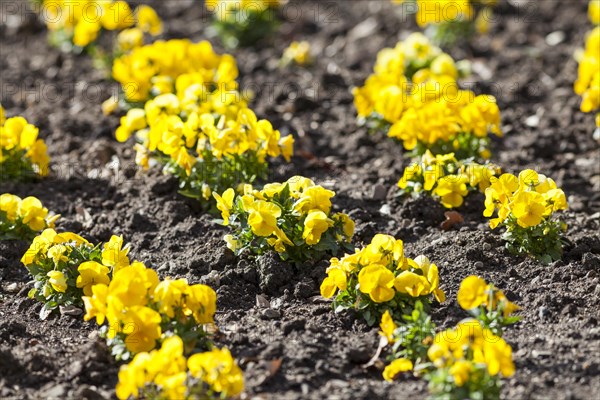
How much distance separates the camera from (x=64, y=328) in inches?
157

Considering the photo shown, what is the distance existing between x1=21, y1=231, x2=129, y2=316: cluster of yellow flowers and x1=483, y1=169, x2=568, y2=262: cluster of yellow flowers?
150 centimetres

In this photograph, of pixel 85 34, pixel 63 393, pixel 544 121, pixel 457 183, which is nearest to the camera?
pixel 63 393

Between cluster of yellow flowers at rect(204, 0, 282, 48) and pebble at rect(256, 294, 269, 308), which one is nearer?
pebble at rect(256, 294, 269, 308)

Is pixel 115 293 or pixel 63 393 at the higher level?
pixel 115 293

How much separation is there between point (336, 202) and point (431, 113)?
0.67 m

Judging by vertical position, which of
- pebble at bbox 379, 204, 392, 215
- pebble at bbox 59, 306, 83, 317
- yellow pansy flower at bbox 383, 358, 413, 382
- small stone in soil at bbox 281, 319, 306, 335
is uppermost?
yellow pansy flower at bbox 383, 358, 413, 382

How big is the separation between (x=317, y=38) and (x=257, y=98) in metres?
1.39

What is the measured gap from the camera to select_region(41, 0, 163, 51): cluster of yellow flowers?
704 centimetres

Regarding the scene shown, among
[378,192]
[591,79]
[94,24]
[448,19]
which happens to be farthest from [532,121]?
[94,24]

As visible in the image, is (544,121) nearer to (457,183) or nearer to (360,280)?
(457,183)

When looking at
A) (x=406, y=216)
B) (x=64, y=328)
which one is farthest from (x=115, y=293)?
(x=406, y=216)

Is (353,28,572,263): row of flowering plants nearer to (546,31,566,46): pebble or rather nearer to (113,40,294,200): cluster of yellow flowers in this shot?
(113,40,294,200): cluster of yellow flowers

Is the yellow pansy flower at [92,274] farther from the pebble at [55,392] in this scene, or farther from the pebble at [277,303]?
the pebble at [277,303]

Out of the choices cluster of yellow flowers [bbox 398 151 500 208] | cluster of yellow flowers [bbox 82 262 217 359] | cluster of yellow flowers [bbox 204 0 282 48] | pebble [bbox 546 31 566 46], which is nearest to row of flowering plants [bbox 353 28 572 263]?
cluster of yellow flowers [bbox 398 151 500 208]
